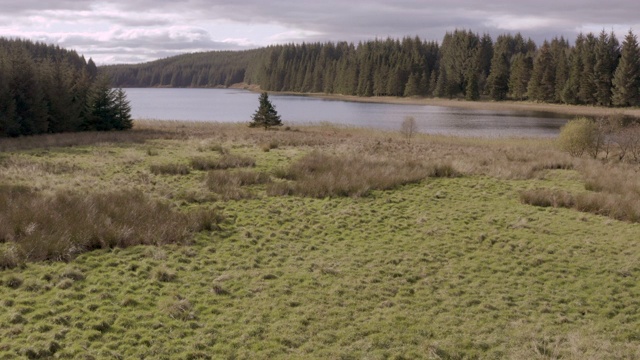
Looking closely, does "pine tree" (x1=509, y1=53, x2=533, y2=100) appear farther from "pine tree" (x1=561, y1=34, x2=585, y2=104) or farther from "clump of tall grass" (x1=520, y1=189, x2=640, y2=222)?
"clump of tall grass" (x1=520, y1=189, x2=640, y2=222)

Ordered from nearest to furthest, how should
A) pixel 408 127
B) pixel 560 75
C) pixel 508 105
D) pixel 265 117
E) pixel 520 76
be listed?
1. pixel 408 127
2. pixel 265 117
3. pixel 560 75
4. pixel 508 105
5. pixel 520 76

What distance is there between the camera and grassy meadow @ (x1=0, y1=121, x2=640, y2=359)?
7.76m

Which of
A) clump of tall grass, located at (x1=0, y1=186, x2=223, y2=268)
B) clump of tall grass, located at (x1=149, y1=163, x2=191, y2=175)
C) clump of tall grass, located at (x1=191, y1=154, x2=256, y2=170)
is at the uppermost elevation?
clump of tall grass, located at (x1=191, y1=154, x2=256, y2=170)

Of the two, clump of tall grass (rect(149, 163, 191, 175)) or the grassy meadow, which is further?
clump of tall grass (rect(149, 163, 191, 175))

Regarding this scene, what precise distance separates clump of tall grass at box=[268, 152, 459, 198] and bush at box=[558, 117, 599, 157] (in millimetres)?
11516

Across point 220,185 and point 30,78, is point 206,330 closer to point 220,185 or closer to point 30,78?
point 220,185

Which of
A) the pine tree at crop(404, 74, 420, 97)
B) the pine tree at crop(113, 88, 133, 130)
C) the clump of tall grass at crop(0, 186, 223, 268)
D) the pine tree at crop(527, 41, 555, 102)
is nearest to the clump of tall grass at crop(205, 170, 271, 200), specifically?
the clump of tall grass at crop(0, 186, 223, 268)

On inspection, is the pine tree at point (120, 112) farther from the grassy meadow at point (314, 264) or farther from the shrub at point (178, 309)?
the shrub at point (178, 309)

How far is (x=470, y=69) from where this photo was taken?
105188mm

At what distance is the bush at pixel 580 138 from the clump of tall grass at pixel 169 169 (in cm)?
2170

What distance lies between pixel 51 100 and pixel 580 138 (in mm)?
35736

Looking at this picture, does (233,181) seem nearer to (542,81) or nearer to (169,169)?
(169,169)

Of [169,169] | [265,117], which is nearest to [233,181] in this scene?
[169,169]

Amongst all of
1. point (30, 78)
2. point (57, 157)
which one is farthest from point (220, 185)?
point (30, 78)
